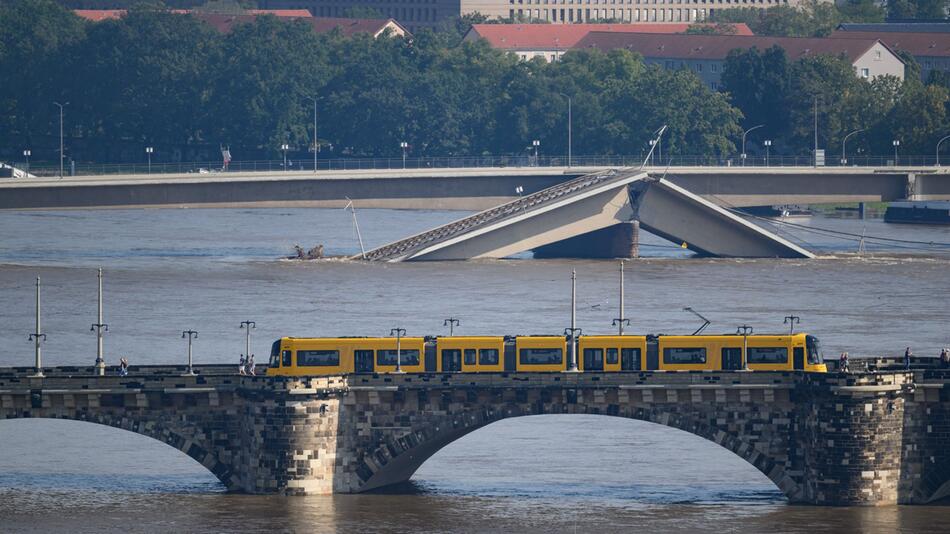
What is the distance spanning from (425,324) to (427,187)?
118 feet

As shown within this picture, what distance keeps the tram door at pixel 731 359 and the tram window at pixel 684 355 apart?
0.57m

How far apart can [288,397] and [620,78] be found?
12912 centimetres

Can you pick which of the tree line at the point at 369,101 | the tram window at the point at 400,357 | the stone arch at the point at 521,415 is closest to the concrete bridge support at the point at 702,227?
the tree line at the point at 369,101

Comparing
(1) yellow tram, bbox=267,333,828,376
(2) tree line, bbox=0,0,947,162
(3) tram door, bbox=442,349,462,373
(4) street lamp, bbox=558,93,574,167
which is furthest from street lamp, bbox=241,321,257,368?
(2) tree line, bbox=0,0,947,162

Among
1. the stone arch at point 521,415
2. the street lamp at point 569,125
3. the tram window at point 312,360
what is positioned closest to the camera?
the stone arch at point 521,415

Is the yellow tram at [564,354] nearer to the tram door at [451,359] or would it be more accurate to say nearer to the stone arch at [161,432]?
the tram door at [451,359]

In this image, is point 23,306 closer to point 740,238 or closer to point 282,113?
point 740,238

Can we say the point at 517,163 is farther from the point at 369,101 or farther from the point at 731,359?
the point at 731,359

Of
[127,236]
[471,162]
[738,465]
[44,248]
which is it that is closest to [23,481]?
[738,465]

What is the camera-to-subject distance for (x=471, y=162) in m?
157

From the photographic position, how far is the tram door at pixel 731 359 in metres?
66.6

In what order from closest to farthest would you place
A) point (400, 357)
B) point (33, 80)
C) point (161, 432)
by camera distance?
point (161, 432)
point (400, 357)
point (33, 80)

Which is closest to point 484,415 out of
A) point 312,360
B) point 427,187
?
point 312,360

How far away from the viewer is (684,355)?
66750 millimetres
